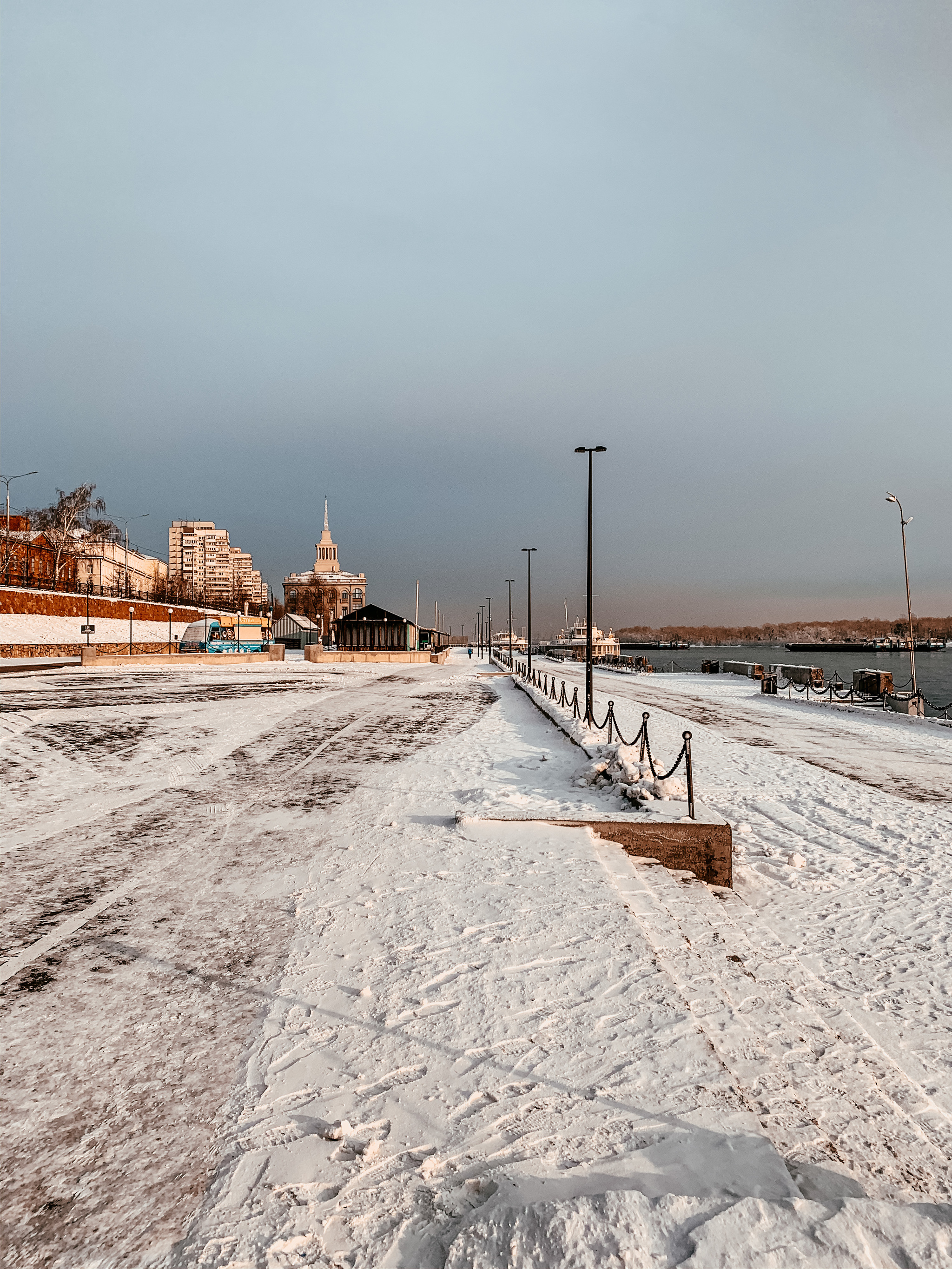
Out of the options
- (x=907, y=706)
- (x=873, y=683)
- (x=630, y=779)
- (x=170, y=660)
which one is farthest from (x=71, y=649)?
(x=907, y=706)

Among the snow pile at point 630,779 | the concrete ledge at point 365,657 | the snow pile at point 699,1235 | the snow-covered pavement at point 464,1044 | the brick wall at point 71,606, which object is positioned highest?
the brick wall at point 71,606

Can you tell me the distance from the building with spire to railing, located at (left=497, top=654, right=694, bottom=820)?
3890 inches

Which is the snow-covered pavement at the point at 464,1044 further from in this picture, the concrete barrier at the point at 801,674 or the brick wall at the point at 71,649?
the brick wall at the point at 71,649

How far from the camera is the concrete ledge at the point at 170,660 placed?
41.5 meters

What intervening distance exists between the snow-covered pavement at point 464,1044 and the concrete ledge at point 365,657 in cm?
4350

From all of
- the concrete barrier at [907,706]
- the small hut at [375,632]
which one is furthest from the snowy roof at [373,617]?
the concrete barrier at [907,706]

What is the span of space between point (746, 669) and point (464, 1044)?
167 feet

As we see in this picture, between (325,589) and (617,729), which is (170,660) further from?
(325,589)

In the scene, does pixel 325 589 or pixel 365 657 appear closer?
pixel 365 657

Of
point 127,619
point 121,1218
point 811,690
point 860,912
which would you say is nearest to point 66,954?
point 121,1218

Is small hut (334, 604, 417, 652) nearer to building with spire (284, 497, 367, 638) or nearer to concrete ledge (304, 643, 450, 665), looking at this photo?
concrete ledge (304, 643, 450, 665)

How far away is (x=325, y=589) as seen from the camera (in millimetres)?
151000

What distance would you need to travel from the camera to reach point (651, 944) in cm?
525

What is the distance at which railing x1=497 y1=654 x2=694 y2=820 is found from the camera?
8.59 meters
